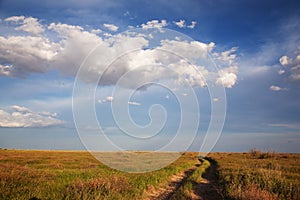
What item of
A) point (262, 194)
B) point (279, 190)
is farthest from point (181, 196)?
point (279, 190)

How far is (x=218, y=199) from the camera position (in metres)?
12.1

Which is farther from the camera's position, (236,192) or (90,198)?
(236,192)

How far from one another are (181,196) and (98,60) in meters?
11.4

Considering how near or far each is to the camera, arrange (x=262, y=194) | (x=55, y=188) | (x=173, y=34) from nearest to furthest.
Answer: (x=262, y=194)
(x=55, y=188)
(x=173, y=34)

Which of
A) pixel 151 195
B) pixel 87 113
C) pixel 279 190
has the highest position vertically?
pixel 87 113

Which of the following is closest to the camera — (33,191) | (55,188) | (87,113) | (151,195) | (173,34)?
(33,191)

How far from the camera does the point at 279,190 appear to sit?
1152 centimetres

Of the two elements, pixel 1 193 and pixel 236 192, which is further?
pixel 236 192

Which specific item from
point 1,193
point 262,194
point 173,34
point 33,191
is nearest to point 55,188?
point 33,191

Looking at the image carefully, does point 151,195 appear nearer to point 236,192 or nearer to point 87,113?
point 236,192

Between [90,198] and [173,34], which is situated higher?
[173,34]

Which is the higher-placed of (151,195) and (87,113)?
(87,113)

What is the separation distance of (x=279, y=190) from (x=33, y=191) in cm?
1056

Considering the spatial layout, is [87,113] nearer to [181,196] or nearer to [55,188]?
[55,188]
